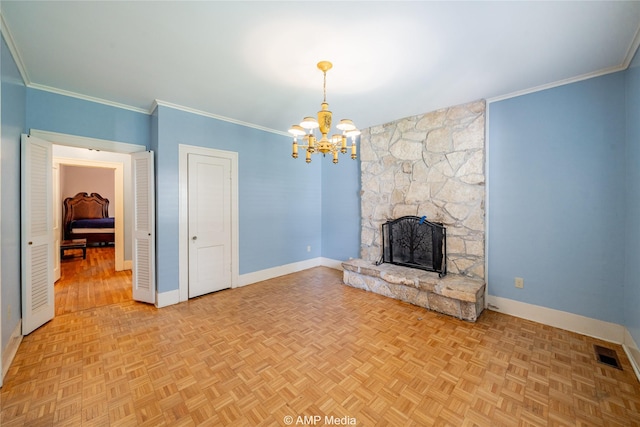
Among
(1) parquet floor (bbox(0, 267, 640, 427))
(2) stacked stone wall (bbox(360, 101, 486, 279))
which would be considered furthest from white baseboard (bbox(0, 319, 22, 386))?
(2) stacked stone wall (bbox(360, 101, 486, 279))

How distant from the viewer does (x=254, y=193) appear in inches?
169

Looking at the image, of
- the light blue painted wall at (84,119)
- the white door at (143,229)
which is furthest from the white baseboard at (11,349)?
the light blue painted wall at (84,119)

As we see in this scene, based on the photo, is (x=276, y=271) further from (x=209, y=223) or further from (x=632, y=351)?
(x=632, y=351)

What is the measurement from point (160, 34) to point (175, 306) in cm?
309

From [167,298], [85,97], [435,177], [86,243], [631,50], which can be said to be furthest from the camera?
[86,243]

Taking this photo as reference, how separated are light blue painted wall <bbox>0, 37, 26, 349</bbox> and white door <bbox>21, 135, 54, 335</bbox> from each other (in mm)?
65

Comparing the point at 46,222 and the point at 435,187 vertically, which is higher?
the point at 435,187

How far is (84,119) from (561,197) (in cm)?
568

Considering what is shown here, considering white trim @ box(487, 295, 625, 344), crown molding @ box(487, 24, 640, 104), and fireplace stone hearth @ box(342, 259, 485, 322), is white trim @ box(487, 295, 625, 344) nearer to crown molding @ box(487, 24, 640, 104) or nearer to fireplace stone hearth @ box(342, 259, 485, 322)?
fireplace stone hearth @ box(342, 259, 485, 322)

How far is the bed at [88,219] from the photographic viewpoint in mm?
7280

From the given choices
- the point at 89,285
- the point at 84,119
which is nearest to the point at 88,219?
the point at 89,285

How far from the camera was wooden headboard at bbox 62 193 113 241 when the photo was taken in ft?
25.5

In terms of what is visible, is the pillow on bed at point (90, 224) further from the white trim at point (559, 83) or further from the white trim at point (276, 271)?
the white trim at point (559, 83)

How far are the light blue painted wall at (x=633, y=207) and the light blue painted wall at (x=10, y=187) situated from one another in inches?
205
